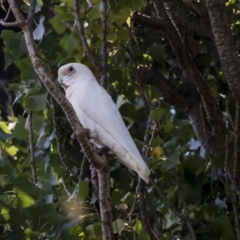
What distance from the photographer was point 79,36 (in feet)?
5.65

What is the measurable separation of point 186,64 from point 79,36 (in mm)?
327

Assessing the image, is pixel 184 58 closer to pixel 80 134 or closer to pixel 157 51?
pixel 157 51

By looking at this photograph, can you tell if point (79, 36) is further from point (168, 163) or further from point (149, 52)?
point (168, 163)

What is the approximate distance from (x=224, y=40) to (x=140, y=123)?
1.96ft

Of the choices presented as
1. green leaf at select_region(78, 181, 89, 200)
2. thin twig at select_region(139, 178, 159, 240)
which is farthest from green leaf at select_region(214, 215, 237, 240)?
green leaf at select_region(78, 181, 89, 200)

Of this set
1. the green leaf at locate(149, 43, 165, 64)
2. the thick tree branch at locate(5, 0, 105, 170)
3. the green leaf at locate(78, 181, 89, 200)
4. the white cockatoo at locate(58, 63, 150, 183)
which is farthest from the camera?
the green leaf at locate(149, 43, 165, 64)

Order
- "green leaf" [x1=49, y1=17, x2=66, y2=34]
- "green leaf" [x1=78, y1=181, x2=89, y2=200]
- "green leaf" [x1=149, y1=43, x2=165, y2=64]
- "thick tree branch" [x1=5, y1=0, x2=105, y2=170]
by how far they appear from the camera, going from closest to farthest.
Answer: "thick tree branch" [x1=5, y1=0, x2=105, y2=170] → "green leaf" [x1=78, y1=181, x2=89, y2=200] → "green leaf" [x1=149, y1=43, x2=165, y2=64] → "green leaf" [x1=49, y1=17, x2=66, y2=34]

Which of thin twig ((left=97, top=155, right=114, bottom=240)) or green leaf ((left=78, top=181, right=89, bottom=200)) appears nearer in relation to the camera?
thin twig ((left=97, top=155, right=114, bottom=240))

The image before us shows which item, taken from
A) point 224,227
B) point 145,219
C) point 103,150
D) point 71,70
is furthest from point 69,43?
point 224,227

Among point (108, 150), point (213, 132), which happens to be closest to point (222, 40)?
point (213, 132)

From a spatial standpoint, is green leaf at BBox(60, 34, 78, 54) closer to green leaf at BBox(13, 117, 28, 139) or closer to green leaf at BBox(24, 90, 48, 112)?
green leaf at BBox(24, 90, 48, 112)

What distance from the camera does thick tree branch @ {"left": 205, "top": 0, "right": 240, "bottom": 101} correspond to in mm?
1610

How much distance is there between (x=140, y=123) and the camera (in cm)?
214

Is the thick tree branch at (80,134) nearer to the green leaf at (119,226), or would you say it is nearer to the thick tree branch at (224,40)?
the green leaf at (119,226)
